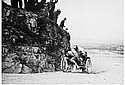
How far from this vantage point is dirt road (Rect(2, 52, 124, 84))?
2176 millimetres

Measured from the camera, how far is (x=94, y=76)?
2.33 m

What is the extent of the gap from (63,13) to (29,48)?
51cm

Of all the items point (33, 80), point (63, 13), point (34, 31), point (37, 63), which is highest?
point (63, 13)

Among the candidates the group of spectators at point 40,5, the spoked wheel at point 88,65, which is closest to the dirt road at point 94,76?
the spoked wheel at point 88,65

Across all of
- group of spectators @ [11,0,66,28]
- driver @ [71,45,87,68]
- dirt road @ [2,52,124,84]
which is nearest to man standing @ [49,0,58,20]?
group of spectators @ [11,0,66,28]

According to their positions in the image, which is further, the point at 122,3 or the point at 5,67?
the point at 122,3

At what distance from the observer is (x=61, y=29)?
2.45 m

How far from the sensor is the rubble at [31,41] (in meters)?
2.27

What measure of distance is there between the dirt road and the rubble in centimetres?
10

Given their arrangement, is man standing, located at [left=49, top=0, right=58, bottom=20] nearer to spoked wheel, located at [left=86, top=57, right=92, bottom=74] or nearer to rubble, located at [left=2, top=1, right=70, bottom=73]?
rubble, located at [left=2, top=1, right=70, bottom=73]

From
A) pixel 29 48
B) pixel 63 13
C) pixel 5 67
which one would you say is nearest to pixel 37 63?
pixel 29 48

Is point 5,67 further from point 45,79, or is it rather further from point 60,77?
point 60,77

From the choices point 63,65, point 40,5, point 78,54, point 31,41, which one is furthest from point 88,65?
point 40,5

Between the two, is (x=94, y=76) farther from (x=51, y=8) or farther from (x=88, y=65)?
(x=51, y=8)
